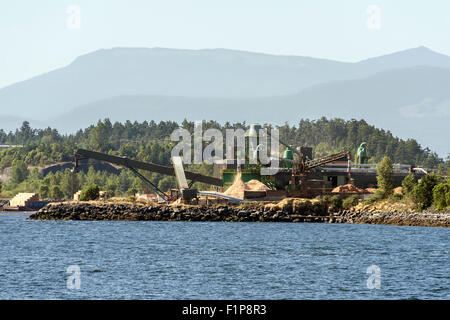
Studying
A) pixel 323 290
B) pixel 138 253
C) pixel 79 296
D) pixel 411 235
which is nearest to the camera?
pixel 79 296

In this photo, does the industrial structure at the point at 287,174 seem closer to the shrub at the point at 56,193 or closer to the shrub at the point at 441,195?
the shrub at the point at 441,195

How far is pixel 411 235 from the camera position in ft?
260

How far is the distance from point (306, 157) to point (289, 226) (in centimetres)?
3315

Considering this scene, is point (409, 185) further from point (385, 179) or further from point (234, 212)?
point (234, 212)

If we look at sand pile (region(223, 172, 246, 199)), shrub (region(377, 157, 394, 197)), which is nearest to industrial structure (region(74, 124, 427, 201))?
sand pile (region(223, 172, 246, 199))

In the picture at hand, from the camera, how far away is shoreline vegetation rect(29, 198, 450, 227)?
107m

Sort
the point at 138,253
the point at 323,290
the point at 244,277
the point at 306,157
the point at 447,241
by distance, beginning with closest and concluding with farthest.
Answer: the point at 323,290
the point at 244,277
the point at 138,253
the point at 447,241
the point at 306,157

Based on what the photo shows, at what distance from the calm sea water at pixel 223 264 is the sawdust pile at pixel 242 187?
31959 millimetres

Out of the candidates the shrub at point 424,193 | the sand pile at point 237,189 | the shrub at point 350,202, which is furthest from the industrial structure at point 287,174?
the shrub at point 424,193

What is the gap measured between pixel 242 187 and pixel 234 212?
1009 cm

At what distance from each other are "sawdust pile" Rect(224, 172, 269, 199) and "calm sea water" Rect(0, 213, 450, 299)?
105 ft

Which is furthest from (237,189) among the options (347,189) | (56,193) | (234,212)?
(56,193)
